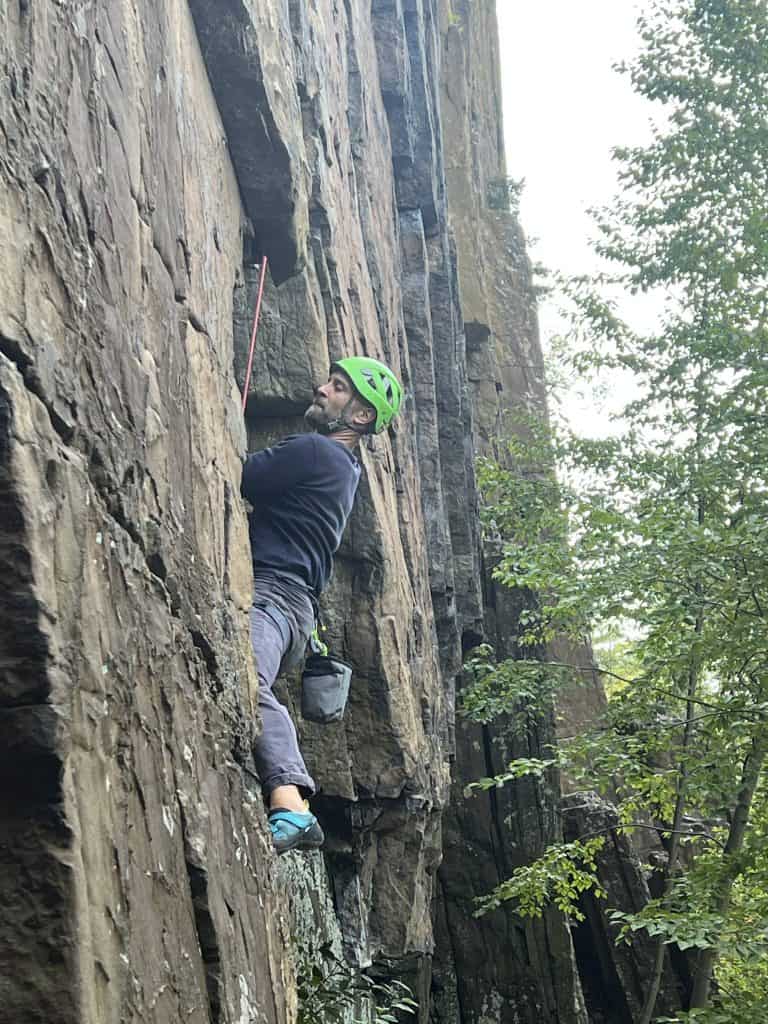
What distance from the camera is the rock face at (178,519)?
6.02 ft

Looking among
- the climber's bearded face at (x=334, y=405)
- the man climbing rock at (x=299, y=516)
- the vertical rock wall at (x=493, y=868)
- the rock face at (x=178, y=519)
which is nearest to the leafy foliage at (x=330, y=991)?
the rock face at (x=178, y=519)

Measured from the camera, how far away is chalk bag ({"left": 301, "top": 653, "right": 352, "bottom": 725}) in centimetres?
519

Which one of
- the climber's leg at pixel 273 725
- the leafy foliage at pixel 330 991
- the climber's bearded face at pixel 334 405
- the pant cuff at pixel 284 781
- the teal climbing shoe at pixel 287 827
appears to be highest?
the climber's bearded face at pixel 334 405

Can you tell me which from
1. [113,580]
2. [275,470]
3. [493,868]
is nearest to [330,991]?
[275,470]

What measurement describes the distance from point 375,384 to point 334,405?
0.24m

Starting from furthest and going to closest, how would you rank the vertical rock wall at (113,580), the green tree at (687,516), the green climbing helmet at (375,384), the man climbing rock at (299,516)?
the green tree at (687,516), the green climbing helmet at (375,384), the man climbing rock at (299,516), the vertical rock wall at (113,580)

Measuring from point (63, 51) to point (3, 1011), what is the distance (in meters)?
1.96

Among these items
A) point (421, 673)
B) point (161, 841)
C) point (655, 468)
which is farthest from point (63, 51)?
point (655, 468)

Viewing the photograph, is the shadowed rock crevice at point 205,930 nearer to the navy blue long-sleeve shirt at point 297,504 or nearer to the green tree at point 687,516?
the navy blue long-sleeve shirt at point 297,504

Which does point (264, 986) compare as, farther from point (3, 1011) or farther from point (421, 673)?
point (421, 673)

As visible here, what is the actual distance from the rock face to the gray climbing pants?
283mm

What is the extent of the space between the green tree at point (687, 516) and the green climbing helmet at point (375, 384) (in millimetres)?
3771

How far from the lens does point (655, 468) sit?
11477mm

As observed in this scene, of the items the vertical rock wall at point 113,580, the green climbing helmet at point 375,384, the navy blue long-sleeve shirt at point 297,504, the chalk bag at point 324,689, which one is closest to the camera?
the vertical rock wall at point 113,580
